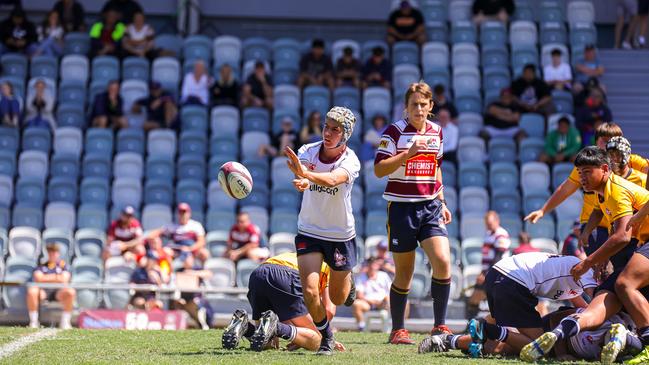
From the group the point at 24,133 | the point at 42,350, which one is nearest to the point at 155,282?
the point at 24,133

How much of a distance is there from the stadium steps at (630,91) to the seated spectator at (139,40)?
7.97 metres

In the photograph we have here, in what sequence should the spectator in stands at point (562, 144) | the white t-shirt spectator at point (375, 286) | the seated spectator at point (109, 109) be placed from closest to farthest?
the white t-shirt spectator at point (375, 286) < the spectator in stands at point (562, 144) < the seated spectator at point (109, 109)

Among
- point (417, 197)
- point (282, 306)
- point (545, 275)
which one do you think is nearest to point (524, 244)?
point (417, 197)

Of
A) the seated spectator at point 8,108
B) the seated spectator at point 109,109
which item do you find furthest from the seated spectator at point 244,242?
the seated spectator at point 8,108

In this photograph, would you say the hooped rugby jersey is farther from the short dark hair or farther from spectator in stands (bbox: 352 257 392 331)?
spectator in stands (bbox: 352 257 392 331)

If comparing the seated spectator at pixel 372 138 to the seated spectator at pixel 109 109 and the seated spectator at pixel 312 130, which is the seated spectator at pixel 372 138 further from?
the seated spectator at pixel 109 109

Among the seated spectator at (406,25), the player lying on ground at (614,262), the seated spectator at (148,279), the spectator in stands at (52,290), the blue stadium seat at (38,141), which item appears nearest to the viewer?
the player lying on ground at (614,262)

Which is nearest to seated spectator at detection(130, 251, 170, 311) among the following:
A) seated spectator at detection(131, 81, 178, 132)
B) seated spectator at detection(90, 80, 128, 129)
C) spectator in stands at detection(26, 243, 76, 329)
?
spectator in stands at detection(26, 243, 76, 329)

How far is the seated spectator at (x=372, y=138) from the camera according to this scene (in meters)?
18.6

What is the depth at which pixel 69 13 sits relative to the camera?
21625 millimetres

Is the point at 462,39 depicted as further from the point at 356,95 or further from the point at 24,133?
the point at 24,133

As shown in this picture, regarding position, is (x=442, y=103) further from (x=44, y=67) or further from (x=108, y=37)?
(x=44, y=67)

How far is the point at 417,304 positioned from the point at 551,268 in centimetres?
755

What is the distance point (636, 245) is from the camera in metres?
8.87
